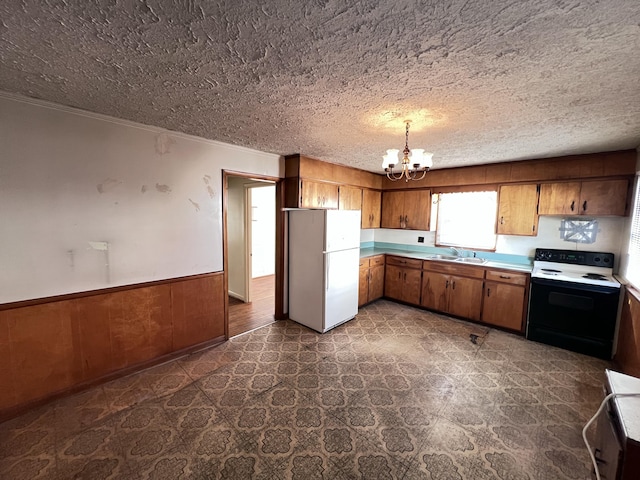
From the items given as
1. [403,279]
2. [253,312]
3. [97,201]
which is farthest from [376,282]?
[97,201]

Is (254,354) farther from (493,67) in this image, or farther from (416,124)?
(493,67)

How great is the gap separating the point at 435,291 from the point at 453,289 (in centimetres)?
27

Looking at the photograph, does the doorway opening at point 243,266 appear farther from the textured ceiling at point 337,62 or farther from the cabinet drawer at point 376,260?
the textured ceiling at point 337,62

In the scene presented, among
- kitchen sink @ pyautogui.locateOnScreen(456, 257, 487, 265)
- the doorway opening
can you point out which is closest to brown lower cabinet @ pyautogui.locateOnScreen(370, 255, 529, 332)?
kitchen sink @ pyautogui.locateOnScreen(456, 257, 487, 265)

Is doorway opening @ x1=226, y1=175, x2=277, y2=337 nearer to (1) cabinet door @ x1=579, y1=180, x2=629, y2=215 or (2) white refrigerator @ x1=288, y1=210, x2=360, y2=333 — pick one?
(2) white refrigerator @ x1=288, y1=210, x2=360, y2=333

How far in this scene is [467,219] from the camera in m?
4.43

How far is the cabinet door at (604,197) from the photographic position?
10.1 feet

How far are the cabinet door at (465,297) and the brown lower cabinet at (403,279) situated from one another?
518 mm

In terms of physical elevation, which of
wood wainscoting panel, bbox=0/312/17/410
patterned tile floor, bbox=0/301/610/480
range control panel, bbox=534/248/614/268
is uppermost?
range control panel, bbox=534/248/614/268

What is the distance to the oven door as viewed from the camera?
2912 mm

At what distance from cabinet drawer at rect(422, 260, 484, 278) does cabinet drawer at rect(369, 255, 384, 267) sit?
0.73 metres

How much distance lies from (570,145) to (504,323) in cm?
230

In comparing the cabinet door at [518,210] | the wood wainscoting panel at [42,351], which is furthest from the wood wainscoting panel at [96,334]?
the cabinet door at [518,210]

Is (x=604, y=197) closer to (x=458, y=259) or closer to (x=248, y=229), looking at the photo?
(x=458, y=259)
